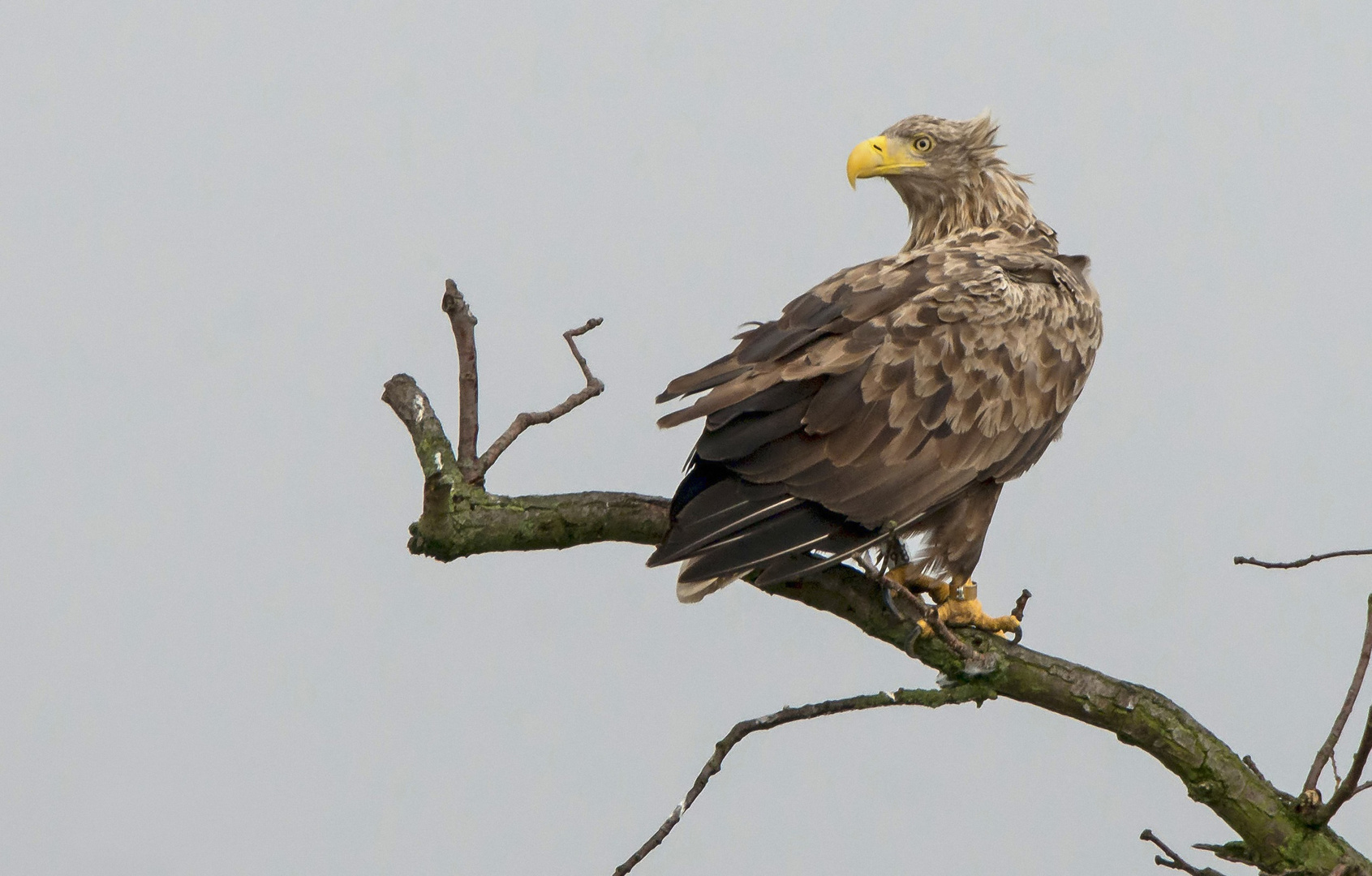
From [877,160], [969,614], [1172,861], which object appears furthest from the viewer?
[877,160]

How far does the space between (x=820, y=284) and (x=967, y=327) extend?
1.50 ft

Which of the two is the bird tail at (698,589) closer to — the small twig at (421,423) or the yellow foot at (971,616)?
the small twig at (421,423)

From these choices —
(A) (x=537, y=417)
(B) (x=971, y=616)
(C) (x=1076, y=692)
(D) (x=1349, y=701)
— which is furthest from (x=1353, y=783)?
(A) (x=537, y=417)

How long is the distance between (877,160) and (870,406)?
1.19 metres

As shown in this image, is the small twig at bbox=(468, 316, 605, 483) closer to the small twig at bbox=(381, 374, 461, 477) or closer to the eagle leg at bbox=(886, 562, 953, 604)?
the small twig at bbox=(381, 374, 461, 477)

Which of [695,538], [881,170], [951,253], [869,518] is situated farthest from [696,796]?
[881,170]

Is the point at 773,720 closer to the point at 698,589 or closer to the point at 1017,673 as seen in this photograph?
the point at 698,589

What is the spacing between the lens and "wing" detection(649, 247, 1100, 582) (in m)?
3.23

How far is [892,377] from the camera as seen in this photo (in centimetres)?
340

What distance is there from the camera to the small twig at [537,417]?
3.27 m

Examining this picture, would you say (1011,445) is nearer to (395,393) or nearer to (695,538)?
(695,538)

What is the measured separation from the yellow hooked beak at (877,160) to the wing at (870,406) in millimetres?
501

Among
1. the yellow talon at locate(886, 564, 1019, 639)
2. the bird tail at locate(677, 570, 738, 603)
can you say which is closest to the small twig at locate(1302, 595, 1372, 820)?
the yellow talon at locate(886, 564, 1019, 639)

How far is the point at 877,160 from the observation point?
4254mm
